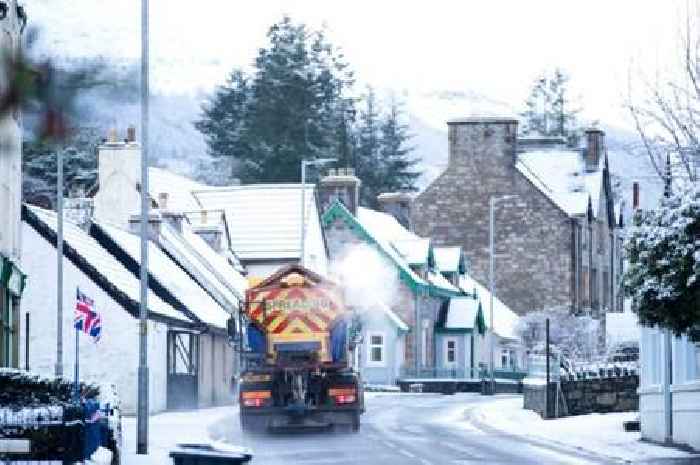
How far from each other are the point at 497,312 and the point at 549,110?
48959 millimetres

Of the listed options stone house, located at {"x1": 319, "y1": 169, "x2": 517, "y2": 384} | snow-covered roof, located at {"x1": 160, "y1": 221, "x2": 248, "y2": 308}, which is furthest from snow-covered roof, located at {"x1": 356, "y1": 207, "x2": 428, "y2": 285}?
snow-covered roof, located at {"x1": 160, "y1": 221, "x2": 248, "y2": 308}

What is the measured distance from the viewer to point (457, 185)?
295ft

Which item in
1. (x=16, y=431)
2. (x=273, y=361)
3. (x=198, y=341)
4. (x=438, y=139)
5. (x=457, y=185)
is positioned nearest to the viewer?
(x=16, y=431)

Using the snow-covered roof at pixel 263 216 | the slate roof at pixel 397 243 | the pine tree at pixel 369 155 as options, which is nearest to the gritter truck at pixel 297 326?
the snow-covered roof at pixel 263 216

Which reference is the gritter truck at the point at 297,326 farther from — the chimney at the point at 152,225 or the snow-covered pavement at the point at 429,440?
the chimney at the point at 152,225

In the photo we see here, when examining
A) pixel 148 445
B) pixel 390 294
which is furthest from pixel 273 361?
pixel 390 294

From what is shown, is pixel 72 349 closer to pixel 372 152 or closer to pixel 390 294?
pixel 390 294

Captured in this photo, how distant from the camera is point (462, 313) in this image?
3209 inches

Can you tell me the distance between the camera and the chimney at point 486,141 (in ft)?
292

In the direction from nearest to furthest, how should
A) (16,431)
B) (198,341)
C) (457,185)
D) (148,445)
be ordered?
1. (16,431)
2. (148,445)
3. (198,341)
4. (457,185)

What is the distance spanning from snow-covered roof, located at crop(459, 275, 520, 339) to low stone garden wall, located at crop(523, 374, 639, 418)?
39096 millimetres

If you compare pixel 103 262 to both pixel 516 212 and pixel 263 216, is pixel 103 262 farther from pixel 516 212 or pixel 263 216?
pixel 516 212

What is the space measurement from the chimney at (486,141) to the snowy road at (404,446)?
46.2 m

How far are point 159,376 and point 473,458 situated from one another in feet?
67.2
